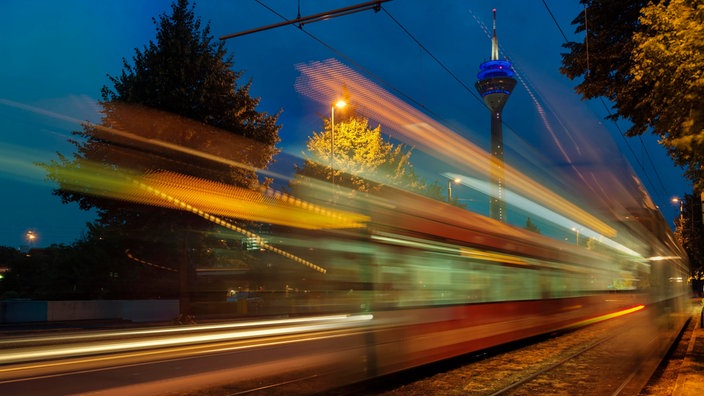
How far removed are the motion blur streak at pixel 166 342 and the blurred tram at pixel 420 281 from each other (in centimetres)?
23

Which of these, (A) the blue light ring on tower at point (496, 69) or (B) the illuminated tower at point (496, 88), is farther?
(A) the blue light ring on tower at point (496, 69)

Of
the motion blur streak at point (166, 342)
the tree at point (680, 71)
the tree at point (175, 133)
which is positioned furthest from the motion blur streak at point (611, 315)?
the tree at point (175, 133)

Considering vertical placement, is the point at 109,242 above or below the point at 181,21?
below

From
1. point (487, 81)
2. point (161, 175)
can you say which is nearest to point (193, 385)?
point (161, 175)

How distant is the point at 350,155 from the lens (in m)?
35.2

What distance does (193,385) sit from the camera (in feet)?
35.6

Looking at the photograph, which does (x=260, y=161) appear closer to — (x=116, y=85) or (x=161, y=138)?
(x=161, y=138)

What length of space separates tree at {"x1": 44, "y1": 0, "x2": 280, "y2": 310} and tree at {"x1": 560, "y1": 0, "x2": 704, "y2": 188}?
13157 millimetres

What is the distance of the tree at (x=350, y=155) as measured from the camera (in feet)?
112

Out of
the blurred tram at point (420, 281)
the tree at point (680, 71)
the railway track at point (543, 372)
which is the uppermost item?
the tree at point (680, 71)

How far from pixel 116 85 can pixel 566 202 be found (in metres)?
17.4

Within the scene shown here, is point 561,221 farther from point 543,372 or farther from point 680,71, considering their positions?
point 680,71

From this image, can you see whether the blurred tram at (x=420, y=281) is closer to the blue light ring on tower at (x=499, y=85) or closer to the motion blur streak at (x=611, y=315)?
the motion blur streak at (x=611, y=315)

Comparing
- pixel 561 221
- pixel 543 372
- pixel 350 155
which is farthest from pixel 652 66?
pixel 350 155
